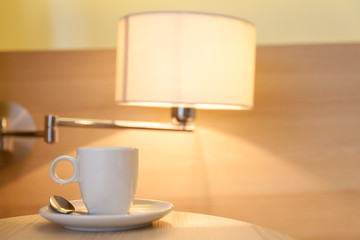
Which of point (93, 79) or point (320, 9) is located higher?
point (320, 9)

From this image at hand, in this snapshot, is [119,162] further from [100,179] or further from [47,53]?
[47,53]

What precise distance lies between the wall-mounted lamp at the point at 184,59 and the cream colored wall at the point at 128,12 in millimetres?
290

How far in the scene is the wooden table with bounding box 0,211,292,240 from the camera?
0.71 metres

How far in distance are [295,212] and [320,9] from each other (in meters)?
0.52

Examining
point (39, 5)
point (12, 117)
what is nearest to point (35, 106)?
point (12, 117)

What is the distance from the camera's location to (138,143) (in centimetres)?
119

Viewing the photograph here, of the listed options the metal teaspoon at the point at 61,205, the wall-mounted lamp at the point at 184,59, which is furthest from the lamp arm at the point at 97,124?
the metal teaspoon at the point at 61,205

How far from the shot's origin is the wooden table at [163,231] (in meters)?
0.71

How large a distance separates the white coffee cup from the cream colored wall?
52cm

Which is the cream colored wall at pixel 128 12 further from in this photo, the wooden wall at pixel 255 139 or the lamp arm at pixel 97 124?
the lamp arm at pixel 97 124

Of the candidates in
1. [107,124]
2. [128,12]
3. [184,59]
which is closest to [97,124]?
[107,124]

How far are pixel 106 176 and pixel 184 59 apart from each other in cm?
28

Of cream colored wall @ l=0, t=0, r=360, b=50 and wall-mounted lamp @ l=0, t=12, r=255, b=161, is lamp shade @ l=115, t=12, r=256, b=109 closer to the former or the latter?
wall-mounted lamp @ l=0, t=12, r=255, b=161

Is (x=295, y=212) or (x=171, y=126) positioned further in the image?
(x=295, y=212)
